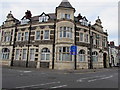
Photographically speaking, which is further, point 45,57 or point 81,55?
point 81,55

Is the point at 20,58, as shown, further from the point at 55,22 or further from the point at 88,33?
the point at 88,33

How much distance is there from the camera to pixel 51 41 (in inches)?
947

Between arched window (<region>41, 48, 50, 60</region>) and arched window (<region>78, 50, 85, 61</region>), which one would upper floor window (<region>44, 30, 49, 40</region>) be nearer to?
arched window (<region>41, 48, 50, 60</region>)

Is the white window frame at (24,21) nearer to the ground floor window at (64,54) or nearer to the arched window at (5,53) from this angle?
the arched window at (5,53)

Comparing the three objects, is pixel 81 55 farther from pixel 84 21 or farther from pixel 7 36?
pixel 7 36

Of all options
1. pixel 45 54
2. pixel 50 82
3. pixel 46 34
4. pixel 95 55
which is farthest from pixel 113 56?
pixel 50 82

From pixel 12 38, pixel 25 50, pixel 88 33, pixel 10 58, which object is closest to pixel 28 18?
pixel 12 38

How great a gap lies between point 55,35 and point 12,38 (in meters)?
10.9

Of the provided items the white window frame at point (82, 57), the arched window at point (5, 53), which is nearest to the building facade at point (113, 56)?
the white window frame at point (82, 57)

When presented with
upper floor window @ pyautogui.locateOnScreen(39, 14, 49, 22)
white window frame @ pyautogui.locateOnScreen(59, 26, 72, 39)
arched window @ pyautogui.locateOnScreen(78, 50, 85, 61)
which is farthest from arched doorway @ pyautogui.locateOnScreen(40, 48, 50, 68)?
arched window @ pyautogui.locateOnScreen(78, 50, 85, 61)

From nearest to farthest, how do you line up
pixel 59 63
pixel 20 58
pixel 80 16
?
pixel 59 63 → pixel 20 58 → pixel 80 16

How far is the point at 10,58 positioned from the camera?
27.1m

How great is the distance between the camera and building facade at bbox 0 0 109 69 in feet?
75.7

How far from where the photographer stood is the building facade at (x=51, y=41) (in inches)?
908
